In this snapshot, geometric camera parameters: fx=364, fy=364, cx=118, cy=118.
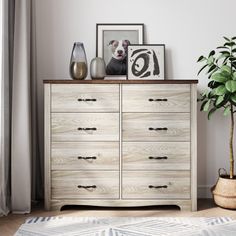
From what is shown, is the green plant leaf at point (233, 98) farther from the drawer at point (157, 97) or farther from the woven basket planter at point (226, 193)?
the woven basket planter at point (226, 193)

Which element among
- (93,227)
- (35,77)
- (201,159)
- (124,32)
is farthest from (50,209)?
(124,32)

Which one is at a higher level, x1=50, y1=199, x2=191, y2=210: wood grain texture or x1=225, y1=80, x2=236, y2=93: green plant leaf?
x1=225, y1=80, x2=236, y2=93: green plant leaf

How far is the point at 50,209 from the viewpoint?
2.90 m

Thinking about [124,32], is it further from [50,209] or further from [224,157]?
[50,209]

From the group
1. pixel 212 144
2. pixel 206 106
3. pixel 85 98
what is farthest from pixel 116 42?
pixel 212 144

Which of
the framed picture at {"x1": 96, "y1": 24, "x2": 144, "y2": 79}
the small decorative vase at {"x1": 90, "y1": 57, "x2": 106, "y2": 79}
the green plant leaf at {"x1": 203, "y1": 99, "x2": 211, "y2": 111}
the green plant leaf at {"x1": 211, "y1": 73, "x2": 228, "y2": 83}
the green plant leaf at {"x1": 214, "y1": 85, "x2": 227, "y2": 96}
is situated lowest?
the green plant leaf at {"x1": 203, "y1": 99, "x2": 211, "y2": 111}

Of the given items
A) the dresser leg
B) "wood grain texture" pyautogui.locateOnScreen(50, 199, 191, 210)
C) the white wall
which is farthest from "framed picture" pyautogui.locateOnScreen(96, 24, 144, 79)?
the dresser leg

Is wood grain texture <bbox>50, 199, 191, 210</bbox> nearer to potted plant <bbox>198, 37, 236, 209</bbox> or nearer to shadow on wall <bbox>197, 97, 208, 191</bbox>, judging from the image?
potted plant <bbox>198, 37, 236, 209</bbox>

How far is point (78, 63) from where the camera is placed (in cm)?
300

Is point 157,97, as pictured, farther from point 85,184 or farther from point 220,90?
point 85,184

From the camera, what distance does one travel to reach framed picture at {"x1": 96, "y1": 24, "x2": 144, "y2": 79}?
329 centimetres

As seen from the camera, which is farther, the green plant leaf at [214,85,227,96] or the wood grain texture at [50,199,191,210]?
the wood grain texture at [50,199,191,210]

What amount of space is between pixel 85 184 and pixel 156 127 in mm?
719

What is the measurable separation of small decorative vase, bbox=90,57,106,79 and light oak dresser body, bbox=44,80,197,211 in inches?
9.4
